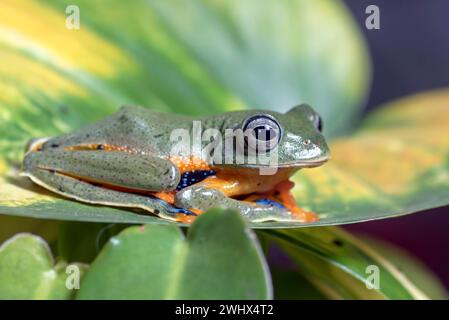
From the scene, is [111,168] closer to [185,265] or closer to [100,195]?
[100,195]

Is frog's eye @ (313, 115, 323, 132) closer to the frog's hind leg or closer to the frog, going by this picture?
the frog

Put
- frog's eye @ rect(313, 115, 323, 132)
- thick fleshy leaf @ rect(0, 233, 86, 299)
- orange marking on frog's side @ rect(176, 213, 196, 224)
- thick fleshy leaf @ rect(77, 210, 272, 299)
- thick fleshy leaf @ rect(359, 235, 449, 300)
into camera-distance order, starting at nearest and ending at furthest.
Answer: thick fleshy leaf @ rect(77, 210, 272, 299) → thick fleshy leaf @ rect(0, 233, 86, 299) → orange marking on frog's side @ rect(176, 213, 196, 224) → frog's eye @ rect(313, 115, 323, 132) → thick fleshy leaf @ rect(359, 235, 449, 300)

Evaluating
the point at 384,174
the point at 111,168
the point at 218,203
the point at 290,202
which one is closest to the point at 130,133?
the point at 111,168

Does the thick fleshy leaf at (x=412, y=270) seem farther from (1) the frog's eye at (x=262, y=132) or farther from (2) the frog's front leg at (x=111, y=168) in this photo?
(2) the frog's front leg at (x=111, y=168)

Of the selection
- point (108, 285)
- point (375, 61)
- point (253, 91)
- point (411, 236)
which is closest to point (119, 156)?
point (108, 285)

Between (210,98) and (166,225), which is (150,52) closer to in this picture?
(210,98)

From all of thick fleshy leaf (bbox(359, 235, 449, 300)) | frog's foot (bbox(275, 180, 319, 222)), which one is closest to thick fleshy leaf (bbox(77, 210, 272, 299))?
frog's foot (bbox(275, 180, 319, 222))
